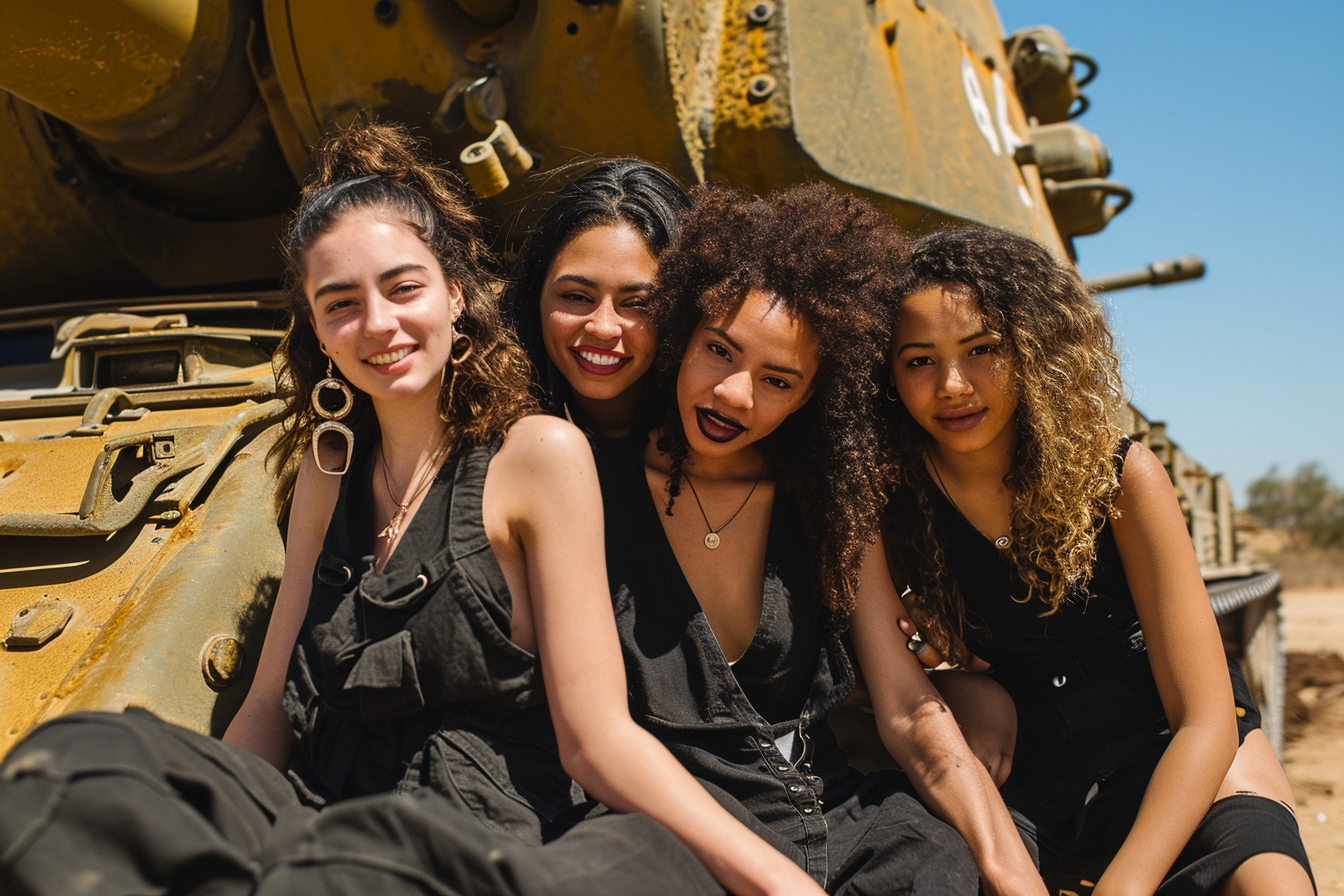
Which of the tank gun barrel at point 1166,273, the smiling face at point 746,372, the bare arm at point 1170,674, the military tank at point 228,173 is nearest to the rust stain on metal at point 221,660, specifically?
the military tank at point 228,173

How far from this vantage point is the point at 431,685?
169cm

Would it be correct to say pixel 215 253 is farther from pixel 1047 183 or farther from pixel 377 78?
pixel 1047 183

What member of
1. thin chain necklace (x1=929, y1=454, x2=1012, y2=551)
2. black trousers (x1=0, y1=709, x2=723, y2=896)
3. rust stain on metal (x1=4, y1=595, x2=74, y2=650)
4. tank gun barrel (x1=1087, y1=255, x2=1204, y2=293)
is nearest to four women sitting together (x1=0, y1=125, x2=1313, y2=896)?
thin chain necklace (x1=929, y1=454, x2=1012, y2=551)

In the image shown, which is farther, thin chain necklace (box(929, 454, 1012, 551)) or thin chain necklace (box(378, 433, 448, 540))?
thin chain necklace (box(929, 454, 1012, 551))

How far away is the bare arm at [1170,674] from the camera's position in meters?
1.88

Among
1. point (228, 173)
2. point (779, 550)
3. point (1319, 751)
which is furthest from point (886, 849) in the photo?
point (1319, 751)

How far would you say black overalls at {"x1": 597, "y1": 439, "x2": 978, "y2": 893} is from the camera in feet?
5.84

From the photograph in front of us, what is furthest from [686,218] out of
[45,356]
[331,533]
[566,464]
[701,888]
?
[45,356]

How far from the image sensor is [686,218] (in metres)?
2.24

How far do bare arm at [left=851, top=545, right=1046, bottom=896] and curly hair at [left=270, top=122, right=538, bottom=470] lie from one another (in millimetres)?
769

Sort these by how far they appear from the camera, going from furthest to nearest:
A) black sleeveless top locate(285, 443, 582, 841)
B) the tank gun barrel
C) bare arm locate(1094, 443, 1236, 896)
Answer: the tank gun barrel
bare arm locate(1094, 443, 1236, 896)
black sleeveless top locate(285, 443, 582, 841)

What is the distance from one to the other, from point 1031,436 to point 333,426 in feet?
4.38

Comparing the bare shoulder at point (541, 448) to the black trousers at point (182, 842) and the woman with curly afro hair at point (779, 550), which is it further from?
the black trousers at point (182, 842)

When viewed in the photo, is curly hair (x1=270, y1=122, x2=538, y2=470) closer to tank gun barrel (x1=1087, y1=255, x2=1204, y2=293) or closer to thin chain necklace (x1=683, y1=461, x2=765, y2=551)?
thin chain necklace (x1=683, y1=461, x2=765, y2=551)
